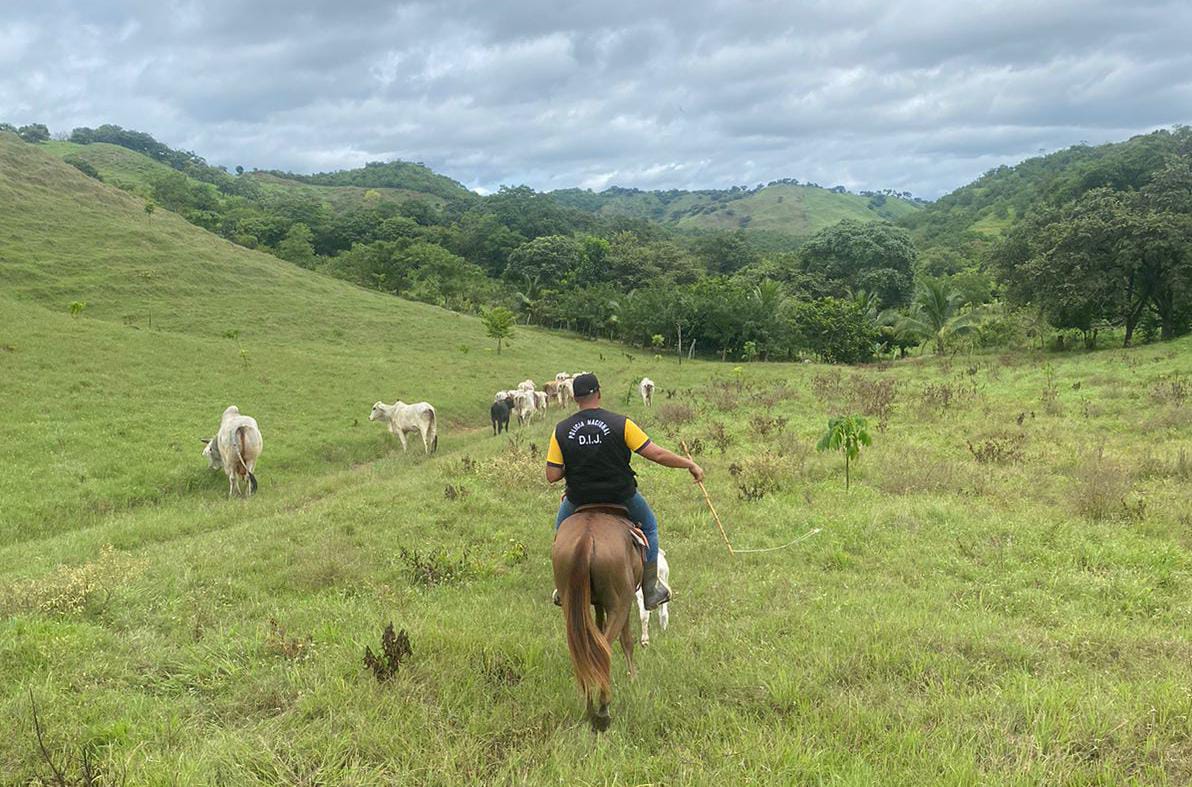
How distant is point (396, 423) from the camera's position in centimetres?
1789

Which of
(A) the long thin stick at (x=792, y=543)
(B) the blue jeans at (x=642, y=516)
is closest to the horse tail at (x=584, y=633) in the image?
(B) the blue jeans at (x=642, y=516)

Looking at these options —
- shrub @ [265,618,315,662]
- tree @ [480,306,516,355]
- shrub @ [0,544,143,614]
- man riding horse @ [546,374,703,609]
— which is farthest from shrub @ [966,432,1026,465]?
tree @ [480,306,516,355]

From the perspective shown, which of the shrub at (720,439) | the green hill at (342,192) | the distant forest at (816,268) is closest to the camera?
the shrub at (720,439)

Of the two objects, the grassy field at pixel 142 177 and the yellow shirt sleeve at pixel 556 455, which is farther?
the grassy field at pixel 142 177

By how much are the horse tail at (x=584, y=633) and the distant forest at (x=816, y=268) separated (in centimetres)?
3454

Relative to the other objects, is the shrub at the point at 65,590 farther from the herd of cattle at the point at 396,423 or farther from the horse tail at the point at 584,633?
the herd of cattle at the point at 396,423

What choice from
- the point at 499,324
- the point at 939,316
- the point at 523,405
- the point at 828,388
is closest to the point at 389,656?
the point at 523,405

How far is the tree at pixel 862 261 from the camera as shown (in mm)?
62781

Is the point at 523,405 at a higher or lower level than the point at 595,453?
lower

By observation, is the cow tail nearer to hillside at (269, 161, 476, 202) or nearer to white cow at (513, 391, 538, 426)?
white cow at (513, 391, 538, 426)

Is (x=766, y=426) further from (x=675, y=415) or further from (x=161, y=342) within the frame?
(x=161, y=342)

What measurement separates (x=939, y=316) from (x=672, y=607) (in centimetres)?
3834

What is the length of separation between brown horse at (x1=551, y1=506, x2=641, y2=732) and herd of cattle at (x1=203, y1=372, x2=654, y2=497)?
23.2ft

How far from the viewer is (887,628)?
513cm
